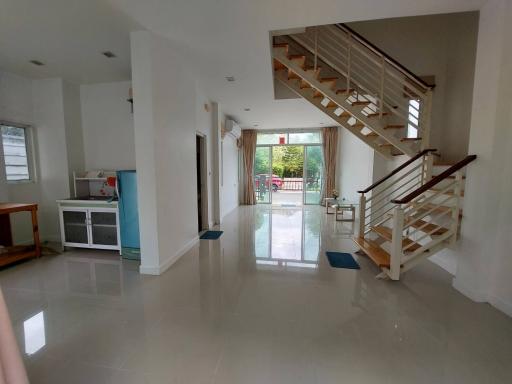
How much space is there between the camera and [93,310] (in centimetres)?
214

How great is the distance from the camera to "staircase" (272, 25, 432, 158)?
357 centimetres

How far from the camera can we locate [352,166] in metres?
6.64

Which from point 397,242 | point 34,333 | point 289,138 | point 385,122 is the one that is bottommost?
point 34,333


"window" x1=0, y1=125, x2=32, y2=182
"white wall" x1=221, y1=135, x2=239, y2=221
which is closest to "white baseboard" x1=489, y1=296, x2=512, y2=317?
"white wall" x1=221, y1=135, x2=239, y2=221

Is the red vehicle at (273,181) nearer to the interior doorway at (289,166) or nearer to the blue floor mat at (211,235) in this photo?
the interior doorway at (289,166)

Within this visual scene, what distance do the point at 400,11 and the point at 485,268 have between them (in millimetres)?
2669

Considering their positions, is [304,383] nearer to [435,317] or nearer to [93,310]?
[435,317]

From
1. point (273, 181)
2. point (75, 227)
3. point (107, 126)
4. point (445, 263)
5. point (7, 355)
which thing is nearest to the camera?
point (7, 355)

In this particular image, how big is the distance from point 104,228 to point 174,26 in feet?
9.57

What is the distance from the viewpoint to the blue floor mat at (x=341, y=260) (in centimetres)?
312

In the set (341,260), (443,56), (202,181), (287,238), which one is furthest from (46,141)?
(443,56)

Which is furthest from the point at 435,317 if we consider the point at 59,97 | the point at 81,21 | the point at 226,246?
the point at 59,97

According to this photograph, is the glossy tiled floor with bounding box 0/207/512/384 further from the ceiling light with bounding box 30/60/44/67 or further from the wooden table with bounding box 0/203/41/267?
the ceiling light with bounding box 30/60/44/67

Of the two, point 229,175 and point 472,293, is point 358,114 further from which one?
point 229,175
